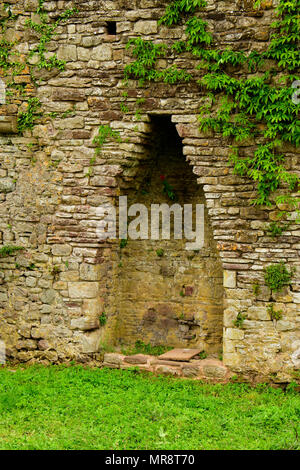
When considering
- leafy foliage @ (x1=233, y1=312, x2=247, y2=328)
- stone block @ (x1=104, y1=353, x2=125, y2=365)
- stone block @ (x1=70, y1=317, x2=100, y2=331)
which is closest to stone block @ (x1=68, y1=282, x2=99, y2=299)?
stone block @ (x1=70, y1=317, x2=100, y2=331)

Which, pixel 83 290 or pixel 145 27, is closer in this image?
Result: pixel 145 27

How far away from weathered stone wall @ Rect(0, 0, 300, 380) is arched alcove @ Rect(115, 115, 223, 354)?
0.44 m

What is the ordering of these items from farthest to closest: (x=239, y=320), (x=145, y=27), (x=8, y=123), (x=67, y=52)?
1. (x=8, y=123)
2. (x=67, y=52)
3. (x=145, y=27)
4. (x=239, y=320)

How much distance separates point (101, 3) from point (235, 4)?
1.89 metres

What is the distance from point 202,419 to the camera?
6.05m

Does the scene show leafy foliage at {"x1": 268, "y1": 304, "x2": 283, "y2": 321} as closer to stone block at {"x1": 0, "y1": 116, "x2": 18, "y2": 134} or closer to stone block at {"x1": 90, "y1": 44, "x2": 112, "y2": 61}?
stone block at {"x1": 90, "y1": 44, "x2": 112, "y2": 61}

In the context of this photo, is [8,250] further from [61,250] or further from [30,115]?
[30,115]

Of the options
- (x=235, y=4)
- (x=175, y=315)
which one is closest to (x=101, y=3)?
(x=235, y=4)

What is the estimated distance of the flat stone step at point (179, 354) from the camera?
7.82 meters

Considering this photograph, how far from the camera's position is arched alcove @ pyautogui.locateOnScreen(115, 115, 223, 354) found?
336 inches

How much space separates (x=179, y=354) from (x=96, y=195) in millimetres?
2637

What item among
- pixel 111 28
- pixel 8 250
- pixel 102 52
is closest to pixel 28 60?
pixel 102 52

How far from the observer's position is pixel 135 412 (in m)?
6.29

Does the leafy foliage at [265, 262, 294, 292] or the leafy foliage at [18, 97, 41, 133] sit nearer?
the leafy foliage at [265, 262, 294, 292]
